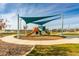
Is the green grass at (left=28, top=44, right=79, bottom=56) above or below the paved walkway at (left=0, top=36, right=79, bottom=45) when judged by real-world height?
below

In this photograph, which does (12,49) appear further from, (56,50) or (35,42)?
(56,50)

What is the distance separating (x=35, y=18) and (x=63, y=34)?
40 cm

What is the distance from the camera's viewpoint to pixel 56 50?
2.28 meters

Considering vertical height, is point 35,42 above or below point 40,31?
below

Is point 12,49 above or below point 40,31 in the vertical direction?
below

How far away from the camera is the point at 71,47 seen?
2.28 meters

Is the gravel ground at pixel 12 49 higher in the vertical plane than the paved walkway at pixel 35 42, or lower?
lower

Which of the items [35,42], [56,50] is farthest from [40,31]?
[56,50]

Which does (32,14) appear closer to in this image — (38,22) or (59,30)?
(38,22)

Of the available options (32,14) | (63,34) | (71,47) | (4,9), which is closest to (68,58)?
(71,47)

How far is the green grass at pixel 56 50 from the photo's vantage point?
7.39ft

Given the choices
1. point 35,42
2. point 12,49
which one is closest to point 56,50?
point 35,42

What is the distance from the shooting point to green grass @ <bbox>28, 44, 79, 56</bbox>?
2.25m

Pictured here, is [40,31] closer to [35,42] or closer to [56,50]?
[35,42]
